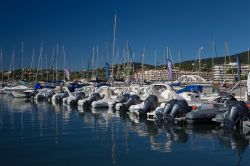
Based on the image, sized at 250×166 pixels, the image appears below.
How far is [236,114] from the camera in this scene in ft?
70.5

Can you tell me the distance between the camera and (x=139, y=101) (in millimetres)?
35312

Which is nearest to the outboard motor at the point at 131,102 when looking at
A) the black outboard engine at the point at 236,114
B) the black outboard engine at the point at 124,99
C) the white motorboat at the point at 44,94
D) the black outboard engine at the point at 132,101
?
the black outboard engine at the point at 132,101

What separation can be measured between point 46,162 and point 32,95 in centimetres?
4943

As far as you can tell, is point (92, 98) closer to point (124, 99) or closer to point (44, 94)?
point (124, 99)

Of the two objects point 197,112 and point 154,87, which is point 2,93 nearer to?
point 154,87

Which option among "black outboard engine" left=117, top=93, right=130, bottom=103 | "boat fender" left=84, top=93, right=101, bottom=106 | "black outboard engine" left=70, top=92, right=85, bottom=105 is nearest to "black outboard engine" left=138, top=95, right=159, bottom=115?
"black outboard engine" left=117, top=93, right=130, bottom=103

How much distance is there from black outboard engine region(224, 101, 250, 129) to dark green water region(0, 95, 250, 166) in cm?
61

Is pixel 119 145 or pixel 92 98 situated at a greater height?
pixel 92 98

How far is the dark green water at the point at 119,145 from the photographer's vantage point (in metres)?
15.5

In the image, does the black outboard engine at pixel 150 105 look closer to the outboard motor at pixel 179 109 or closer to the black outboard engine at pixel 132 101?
the black outboard engine at pixel 132 101

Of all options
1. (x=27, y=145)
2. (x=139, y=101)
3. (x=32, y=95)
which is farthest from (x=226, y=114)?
(x=32, y=95)

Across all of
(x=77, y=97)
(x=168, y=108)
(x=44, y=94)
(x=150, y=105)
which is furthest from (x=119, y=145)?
(x=44, y=94)

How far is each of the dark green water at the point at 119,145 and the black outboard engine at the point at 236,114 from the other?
2.00 feet

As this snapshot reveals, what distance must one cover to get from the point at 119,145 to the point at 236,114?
24.2 feet
